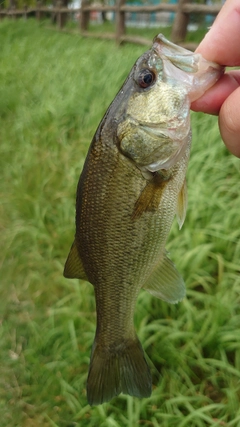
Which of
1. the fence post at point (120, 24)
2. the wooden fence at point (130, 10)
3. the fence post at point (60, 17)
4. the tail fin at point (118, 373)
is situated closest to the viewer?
the tail fin at point (118, 373)

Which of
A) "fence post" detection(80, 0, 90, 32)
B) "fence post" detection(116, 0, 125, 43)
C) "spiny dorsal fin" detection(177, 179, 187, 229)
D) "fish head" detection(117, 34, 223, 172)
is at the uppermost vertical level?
"fish head" detection(117, 34, 223, 172)

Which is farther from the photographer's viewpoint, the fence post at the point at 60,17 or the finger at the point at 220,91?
the fence post at the point at 60,17

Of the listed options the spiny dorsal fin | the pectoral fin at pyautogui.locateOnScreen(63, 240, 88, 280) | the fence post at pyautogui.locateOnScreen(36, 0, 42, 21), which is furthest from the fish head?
the fence post at pyautogui.locateOnScreen(36, 0, 42, 21)

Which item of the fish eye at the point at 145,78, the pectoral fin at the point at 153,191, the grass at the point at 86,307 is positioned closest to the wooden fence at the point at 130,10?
the grass at the point at 86,307

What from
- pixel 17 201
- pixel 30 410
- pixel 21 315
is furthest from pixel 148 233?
pixel 17 201

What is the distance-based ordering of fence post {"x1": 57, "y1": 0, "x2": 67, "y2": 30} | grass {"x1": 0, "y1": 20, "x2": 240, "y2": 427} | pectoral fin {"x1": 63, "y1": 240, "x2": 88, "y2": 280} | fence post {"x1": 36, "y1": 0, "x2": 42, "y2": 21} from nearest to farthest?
pectoral fin {"x1": 63, "y1": 240, "x2": 88, "y2": 280} < grass {"x1": 0, "y1": 20, "x2": 240, "y2": 427} < fence post {"x1": 57, "y1": 0, "x2": 67, "y2": 30} < fence post {"x1": 36, "y1": 0, "x2": 42, "y2": 21}

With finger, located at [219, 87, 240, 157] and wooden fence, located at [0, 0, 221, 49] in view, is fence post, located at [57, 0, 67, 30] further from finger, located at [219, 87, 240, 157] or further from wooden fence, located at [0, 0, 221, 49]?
finger, located at [219, 87, 240, 157]

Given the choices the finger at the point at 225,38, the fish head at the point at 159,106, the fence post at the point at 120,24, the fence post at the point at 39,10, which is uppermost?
the finger at the point at 225,38

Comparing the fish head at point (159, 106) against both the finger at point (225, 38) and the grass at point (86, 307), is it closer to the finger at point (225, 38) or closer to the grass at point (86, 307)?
the finger at point (225, 38)
